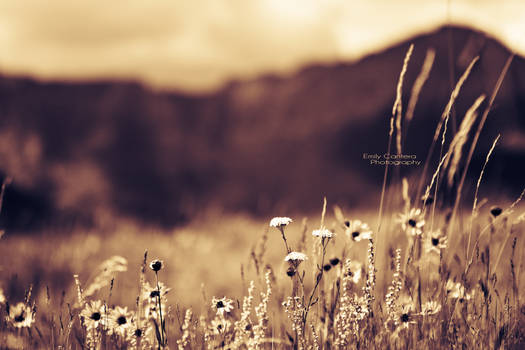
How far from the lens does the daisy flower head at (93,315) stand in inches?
71.1

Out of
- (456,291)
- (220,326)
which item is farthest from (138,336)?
(456,291)

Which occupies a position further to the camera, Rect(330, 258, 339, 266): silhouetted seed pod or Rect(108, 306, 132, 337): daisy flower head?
Rect(330, 258, 339, 266): silhouetted seed pod

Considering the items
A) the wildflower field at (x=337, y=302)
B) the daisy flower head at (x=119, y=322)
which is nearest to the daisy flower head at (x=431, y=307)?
the wildflower field at (x=337, y=302)

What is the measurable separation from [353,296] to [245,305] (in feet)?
1.29

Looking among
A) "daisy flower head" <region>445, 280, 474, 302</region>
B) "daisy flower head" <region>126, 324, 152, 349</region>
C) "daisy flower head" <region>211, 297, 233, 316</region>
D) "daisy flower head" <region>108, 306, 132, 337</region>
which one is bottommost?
"daisy flower head" <region>126, 324, 152, 349</region>

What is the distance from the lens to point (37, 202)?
13.6m

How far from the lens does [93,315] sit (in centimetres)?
190

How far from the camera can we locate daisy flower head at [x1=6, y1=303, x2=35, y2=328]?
68.8 inches

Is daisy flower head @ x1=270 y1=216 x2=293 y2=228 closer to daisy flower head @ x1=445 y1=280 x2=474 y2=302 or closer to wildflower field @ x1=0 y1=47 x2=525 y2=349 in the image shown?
wildflower field @ x1=0 y1=47 x2=525 y2=349

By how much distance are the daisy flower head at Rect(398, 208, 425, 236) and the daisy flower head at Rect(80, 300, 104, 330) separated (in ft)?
3.96

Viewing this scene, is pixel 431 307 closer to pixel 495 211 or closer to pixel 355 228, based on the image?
pixel 355 228

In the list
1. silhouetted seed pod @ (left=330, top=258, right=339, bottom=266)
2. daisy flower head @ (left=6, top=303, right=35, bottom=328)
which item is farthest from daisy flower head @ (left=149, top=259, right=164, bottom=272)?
silhouetted seed pod @ (left=330, top=258, right=339, bottom=266)

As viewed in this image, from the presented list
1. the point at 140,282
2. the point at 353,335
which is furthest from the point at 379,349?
the point at 140,282

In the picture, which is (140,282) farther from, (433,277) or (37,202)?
(37,202)
